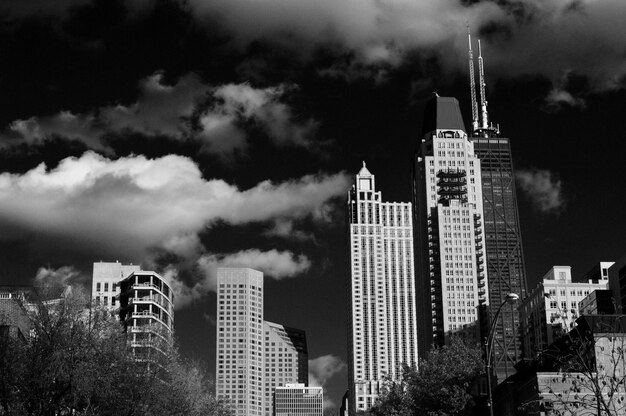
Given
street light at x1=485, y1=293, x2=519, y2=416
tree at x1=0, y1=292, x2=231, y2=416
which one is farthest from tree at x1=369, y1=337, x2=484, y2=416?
street light at x1=485, y1=293, x2=519, y2=416

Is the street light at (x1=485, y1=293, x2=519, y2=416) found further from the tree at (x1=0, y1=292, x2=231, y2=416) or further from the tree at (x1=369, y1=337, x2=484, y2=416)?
the tree at (x1=369, y1=337, x2=484, y2=416)

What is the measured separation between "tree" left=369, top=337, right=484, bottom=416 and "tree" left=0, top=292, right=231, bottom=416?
3176 cm

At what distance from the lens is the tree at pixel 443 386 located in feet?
332

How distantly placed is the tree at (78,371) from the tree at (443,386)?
31.8 m

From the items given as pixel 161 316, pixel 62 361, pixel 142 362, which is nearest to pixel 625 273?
pixel 161 316

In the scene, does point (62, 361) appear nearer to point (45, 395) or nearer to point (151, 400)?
point (45, 395)

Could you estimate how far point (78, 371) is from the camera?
66.4 meters

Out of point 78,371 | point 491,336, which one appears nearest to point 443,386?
point 78,371

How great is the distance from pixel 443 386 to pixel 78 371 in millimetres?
48866

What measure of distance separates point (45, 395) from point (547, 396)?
125ft

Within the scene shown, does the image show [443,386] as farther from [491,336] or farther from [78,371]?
[491,336]

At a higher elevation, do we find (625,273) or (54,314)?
(625,273)

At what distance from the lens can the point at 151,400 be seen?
7538 centimetres

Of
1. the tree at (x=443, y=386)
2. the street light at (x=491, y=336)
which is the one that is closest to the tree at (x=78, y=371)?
the street light at (x=491, y=336)
